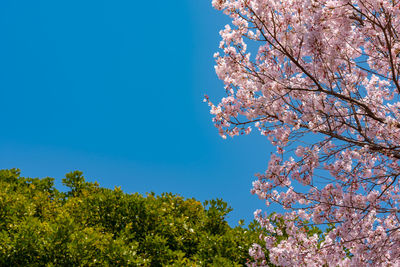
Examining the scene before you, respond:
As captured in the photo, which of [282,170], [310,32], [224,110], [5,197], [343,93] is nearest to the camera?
[310,32]

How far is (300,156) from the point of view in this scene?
282 inches

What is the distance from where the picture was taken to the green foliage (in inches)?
307

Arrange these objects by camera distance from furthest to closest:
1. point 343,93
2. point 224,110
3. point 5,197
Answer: point 5,197
point 224,110
point 343,93

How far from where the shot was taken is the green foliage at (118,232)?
7.80m

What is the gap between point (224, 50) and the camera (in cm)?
764

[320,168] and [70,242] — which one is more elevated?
[320,168]

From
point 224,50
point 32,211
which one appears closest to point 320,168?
point 224,50

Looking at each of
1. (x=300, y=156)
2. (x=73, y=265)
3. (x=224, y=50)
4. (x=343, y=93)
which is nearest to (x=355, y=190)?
(x=300, y=156)

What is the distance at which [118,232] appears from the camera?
32.3 ft

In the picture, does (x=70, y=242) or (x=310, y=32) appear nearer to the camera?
(x=310, y=32)

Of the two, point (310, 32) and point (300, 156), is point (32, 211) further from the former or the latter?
point (310, 32)

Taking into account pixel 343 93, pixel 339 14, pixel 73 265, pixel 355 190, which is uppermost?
pixel 339 14

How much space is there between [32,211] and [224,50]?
6.50 meters

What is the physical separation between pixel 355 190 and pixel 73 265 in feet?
18.9
